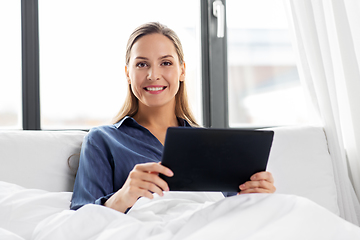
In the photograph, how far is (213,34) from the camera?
2049 millimetres

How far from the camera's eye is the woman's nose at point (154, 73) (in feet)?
4.27

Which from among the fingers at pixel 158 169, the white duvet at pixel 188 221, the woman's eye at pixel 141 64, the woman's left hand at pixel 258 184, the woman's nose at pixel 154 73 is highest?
the woman's eye at pixel 141 64

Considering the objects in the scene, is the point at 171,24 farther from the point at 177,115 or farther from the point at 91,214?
the point at 91,214

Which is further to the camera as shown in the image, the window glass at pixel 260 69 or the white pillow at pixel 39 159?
the window glass at pixel 260 69

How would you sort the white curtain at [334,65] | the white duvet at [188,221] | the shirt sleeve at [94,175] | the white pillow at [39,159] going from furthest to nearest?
the white curtain at [334,65] < the white pillow at [39,159] < the shirt sleeve at [94,175] < the white duvet at [188,221]

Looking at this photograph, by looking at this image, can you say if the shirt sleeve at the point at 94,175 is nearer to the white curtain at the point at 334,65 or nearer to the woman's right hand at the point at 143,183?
the woman's right hand at the point at 143,183

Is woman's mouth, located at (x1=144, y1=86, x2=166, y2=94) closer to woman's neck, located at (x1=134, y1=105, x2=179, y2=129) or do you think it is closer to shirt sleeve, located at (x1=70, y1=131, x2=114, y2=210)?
woman's neck, located at (x1=134, y1=105, x2=179, y2=129)

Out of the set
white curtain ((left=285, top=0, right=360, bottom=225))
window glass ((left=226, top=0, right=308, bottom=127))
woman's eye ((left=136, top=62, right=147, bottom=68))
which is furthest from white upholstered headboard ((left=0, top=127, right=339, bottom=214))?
window glass ((left=226, top=0, right=308, bottom=127))

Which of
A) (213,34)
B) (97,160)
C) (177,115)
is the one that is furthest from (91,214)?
(213,34)

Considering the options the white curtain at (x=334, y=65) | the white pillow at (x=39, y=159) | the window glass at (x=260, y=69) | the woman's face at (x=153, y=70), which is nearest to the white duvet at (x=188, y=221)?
the white pillow at (x=39, y=159)

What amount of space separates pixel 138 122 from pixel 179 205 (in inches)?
22.9

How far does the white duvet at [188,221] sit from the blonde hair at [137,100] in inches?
22.7

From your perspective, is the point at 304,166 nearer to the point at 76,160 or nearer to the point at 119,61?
the point at 76,160

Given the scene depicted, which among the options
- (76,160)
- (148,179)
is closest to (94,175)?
(76,160)
